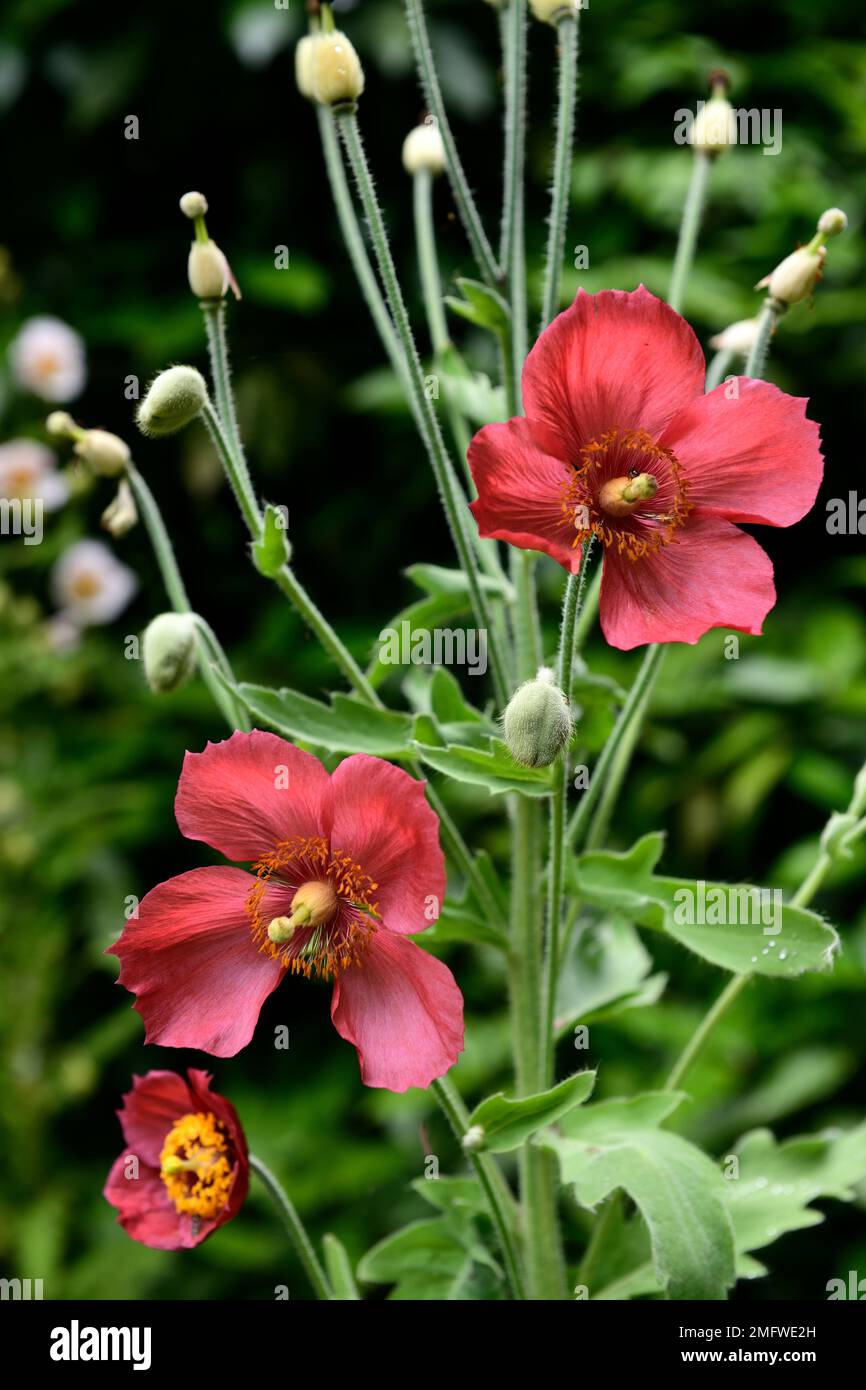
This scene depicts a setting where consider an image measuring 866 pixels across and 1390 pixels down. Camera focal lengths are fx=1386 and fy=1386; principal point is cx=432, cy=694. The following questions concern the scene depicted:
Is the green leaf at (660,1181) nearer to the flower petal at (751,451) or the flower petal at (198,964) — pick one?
the flower petal at (198,964)

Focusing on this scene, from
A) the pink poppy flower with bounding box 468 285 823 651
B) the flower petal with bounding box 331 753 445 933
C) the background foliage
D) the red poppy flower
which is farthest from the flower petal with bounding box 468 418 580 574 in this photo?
the background foliage

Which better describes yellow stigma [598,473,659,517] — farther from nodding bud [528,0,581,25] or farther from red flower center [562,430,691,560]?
nodding bud [528,0,581,25]

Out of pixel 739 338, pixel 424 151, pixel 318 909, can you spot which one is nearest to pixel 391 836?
pixel 318 909

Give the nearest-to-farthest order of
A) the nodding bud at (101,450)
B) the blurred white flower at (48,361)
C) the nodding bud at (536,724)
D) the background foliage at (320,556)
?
the nodding bud at (536,724) < the nodding bud at (101,450) < the background foliage at (320,556) < the blurred white flower at (48,361)

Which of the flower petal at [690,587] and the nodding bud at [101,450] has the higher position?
the nodding bud at [101,450]

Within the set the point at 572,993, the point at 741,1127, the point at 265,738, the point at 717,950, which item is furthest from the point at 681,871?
the point at 265,738

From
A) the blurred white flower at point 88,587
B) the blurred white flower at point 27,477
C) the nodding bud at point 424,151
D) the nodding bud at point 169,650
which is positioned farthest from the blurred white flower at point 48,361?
the nodding bud at point 169,650
